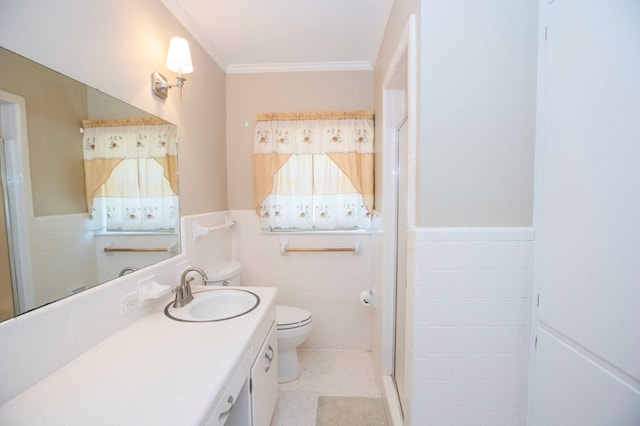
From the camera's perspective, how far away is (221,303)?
1.51 m

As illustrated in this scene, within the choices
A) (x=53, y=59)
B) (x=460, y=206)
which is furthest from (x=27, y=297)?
(x=460, y=206)

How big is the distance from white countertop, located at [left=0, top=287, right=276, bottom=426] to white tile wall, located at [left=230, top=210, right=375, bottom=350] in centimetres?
122

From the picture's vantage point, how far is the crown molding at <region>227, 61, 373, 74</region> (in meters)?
2.25

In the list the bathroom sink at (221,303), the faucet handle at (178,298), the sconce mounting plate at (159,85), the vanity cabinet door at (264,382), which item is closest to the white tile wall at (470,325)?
the vanity cabinet door at (264,382)

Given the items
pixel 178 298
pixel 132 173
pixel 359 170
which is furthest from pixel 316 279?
pixel 132 173

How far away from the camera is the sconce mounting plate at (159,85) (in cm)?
136

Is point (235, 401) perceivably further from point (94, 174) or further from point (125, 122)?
point (125, 122)

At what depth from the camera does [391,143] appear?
5.98ft

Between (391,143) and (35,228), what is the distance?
1.76m

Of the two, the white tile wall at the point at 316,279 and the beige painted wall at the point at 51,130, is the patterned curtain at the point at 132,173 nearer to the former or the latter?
the beige painted wall at the point at 51,130

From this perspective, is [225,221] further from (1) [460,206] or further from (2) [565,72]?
(2) [565,72]

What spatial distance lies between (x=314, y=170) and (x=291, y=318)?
1185 mm

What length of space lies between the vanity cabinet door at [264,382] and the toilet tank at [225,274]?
594mm

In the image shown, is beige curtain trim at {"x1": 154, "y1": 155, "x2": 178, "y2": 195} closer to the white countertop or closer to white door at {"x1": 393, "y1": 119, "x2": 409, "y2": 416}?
the white countertop
